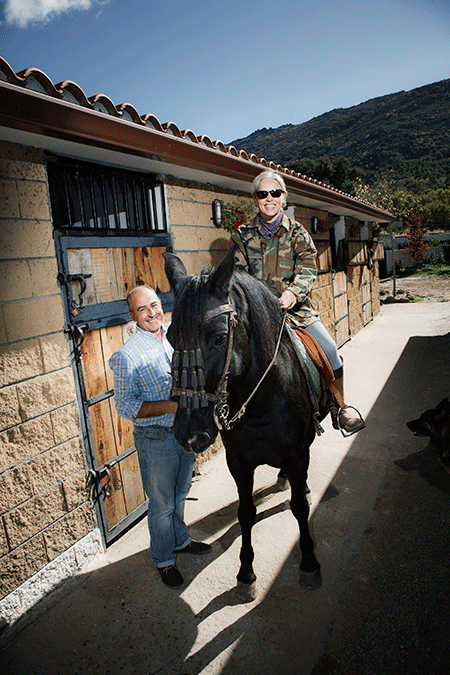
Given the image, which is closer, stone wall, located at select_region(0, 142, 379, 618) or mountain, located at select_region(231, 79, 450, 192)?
stone wall, located at select_region(0, 142, 379, 618)

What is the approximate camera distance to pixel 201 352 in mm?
1829

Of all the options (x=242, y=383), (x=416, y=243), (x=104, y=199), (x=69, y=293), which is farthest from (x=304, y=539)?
(x=416, y=243)

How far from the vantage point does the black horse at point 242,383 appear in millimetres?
1848

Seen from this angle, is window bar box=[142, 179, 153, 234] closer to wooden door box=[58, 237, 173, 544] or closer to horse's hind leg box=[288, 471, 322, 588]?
wooden door box=[58, 237, 173, 544]

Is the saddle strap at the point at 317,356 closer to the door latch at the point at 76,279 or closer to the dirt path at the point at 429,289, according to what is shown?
the door latch at the point at 76,279

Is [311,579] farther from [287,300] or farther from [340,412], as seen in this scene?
[287,300]

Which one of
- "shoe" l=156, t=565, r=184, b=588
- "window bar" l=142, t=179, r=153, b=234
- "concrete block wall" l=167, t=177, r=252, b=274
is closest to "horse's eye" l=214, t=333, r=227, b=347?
"shoe" l=156, t=565, r=184, b=588

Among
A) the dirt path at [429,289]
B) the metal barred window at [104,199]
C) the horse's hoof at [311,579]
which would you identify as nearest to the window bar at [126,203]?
the metal barred window at [104,199]

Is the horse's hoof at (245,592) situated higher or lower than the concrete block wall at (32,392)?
lower

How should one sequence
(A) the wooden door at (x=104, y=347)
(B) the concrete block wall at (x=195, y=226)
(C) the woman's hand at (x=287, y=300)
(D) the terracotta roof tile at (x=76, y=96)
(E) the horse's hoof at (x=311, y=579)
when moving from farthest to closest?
(B) the concrete block wall at (x=195, y=226) < (A) the wooden door at (x=104, y=347) < (E) the horse's hoof at (x=311, y=579) < (C) the woman's hand at (x=287, y=300) < (D) the terracotta roof tile at (x=76, y=96)

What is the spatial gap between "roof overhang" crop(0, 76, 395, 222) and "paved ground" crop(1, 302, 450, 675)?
3.55 metres

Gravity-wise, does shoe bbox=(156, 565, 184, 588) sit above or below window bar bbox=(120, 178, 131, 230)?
below

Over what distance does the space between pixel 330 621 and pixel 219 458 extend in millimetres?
2776

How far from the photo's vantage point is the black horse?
1848 millimetres
